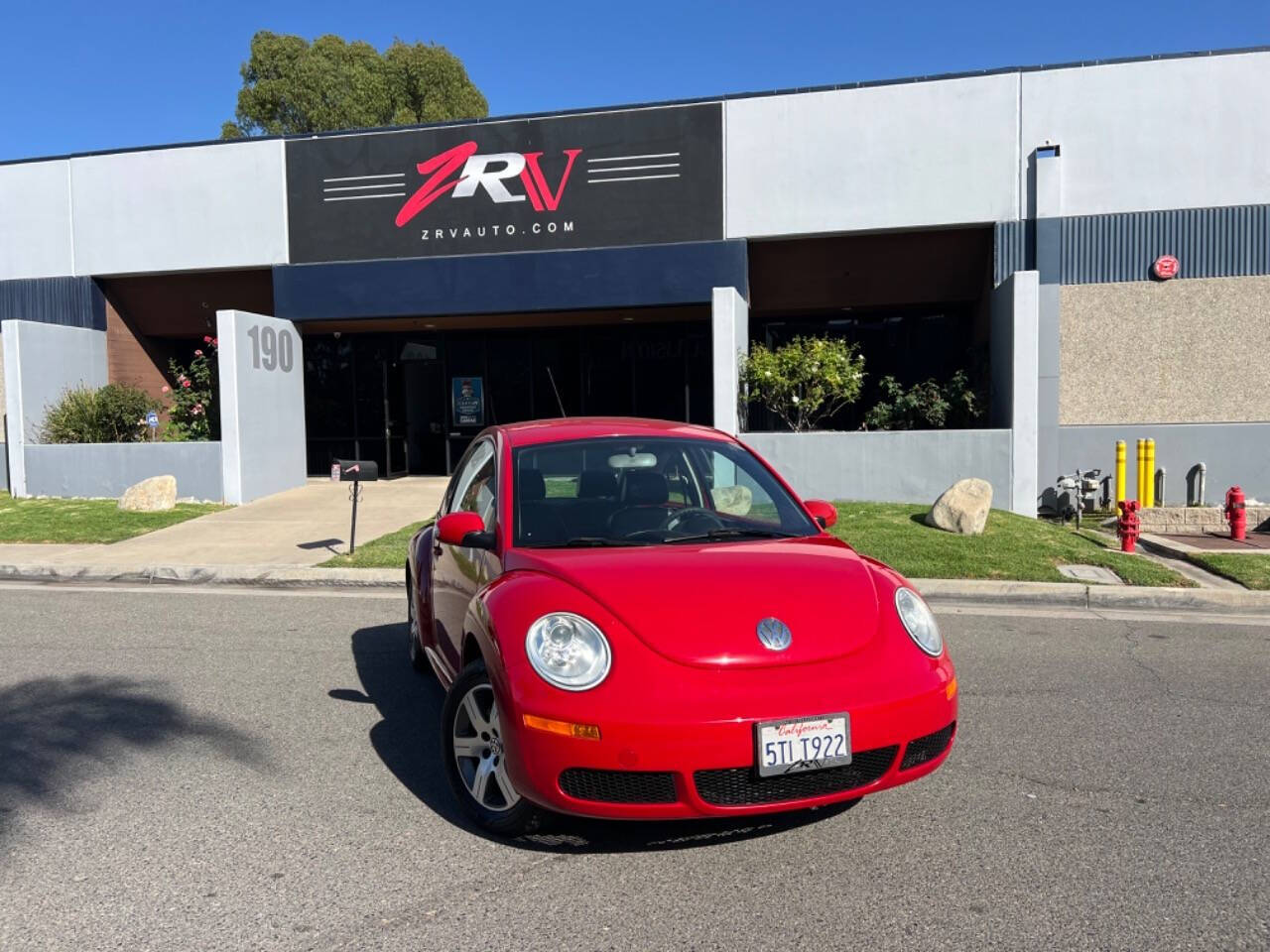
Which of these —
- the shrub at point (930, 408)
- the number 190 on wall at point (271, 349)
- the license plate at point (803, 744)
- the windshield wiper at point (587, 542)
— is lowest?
the license plate at point (803, 744)

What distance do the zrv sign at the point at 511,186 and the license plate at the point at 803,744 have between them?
13.4 meters

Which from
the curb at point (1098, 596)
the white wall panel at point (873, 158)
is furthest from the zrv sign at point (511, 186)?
the curb at point (1098, 596)

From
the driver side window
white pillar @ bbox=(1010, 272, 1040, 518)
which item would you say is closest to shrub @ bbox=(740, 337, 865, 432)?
white pillar @ bbox=(1010, 272, 1040, 518)

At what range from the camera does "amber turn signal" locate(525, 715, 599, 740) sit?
131 inches

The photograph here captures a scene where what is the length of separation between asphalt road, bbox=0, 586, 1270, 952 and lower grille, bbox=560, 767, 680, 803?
0.34 m

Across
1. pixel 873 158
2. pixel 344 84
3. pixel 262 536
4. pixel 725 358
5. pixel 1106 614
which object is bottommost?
pixel 1106 614

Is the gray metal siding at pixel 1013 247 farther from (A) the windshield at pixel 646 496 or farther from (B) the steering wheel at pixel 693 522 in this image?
(B) the steering wheel at pixel 693 522

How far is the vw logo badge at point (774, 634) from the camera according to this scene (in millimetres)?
3529

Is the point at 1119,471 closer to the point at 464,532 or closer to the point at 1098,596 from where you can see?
the point at 1098,596

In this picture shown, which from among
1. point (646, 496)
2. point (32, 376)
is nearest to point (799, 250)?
point (646, 496)

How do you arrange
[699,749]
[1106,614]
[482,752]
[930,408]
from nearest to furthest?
[699,749] < [482,752] < [1106,614] < [930,408]

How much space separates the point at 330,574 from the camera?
33.3ft

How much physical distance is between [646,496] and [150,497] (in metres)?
12.1

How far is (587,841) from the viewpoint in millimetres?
3822
